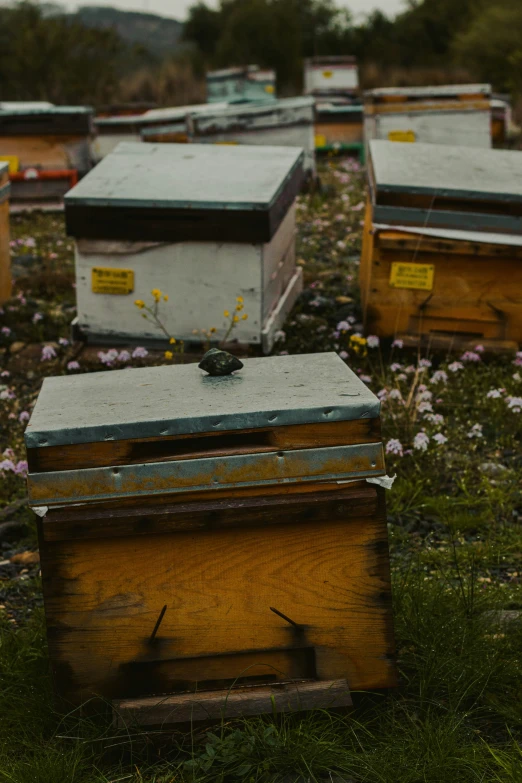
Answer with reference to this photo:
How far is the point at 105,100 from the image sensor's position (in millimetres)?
20016

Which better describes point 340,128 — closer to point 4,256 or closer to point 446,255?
point 4,256

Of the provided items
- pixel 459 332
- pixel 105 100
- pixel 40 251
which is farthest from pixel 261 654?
pixel 105 100

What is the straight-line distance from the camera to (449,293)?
4441 millimetres

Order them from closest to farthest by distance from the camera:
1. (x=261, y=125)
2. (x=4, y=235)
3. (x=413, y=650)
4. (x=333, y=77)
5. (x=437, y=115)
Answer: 1. (x=413, y=650)
2. (x=4, y=235)
3. (x=261, y=125)
4. (x=437, y=115)
5. (x=333, y=77)

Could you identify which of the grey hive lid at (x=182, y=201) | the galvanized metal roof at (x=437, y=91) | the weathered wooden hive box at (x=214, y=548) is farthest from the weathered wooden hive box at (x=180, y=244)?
the galvanized metal roof at (x=437, y=91)

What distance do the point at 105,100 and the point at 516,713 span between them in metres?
19.6

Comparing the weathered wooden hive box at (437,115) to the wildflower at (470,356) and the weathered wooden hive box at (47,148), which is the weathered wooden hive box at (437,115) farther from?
the wildflower at (470,356)

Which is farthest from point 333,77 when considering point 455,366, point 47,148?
point 455,366

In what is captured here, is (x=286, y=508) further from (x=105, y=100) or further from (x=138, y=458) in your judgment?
(x=105, y=100)

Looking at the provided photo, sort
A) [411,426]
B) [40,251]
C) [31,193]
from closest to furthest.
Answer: [411,426] → [40,251] → [31,193]

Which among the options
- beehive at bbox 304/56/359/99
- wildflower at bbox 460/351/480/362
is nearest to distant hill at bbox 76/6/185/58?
beehive at bbox 304/56/359/99

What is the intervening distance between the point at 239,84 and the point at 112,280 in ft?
36.8

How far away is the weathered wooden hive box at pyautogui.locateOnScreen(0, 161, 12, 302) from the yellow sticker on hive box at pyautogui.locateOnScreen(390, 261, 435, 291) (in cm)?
234

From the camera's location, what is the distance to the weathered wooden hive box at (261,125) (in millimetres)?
8164
